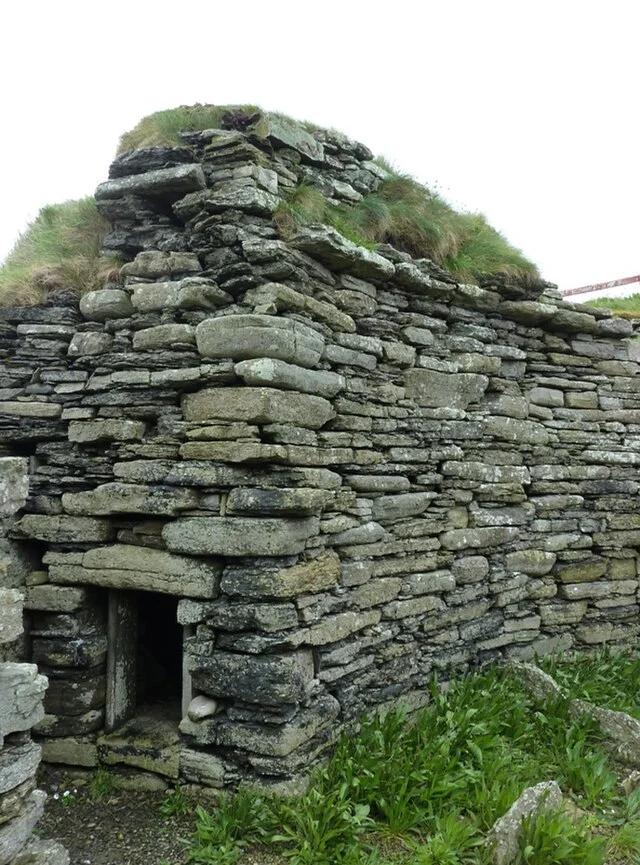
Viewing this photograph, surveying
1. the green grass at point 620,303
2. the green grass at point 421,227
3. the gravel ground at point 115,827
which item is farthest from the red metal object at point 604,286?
the gravel ground at point 115,827

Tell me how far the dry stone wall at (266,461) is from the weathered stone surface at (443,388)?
2 cm

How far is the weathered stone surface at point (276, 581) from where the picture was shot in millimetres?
4867

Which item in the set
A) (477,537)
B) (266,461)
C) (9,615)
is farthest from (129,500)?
(477,537)

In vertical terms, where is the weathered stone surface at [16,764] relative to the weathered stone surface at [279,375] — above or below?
below

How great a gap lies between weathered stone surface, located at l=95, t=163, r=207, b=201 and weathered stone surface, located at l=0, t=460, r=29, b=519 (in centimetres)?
308

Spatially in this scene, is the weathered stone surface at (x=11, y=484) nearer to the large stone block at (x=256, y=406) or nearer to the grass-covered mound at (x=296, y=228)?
the large stone block at (x=256, y=406)

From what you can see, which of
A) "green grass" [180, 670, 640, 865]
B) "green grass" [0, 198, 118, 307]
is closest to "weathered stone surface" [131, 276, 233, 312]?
"green grass" [0, 198, 118, 307]

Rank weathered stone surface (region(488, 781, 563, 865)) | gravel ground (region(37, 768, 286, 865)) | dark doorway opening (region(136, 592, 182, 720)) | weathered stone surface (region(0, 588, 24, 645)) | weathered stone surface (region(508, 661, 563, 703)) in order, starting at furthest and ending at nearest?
weathered stone surface (region(508, 661, 563, 703))
dark doorway opening (region(136, 592, 182, 720))
gravel ground (region(37, 768, 286, 865))
weathered stone surface (region(488, 781, 563, 865))
weathered stone surface (region(0, 588, 24, 645))

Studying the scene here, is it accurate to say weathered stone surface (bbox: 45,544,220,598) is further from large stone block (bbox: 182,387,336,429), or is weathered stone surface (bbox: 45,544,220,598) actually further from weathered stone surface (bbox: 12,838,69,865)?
weathered stone surface (bbox: 12,838,69,865)

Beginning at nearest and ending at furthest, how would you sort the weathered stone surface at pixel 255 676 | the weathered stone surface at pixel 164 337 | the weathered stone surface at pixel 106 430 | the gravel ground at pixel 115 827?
the gravel ground at pixel 115 827, the weathered stone surface at pixel 255 676, the weathered stone surface at pixel 164 337, the weathered stone surface at pixel 106 430

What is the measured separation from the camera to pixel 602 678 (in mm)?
6699

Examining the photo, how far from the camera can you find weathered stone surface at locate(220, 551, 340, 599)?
487cm

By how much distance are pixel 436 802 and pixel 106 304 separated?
15.1 feet

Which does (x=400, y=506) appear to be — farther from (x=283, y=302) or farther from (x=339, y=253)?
(x=339, y=253)
